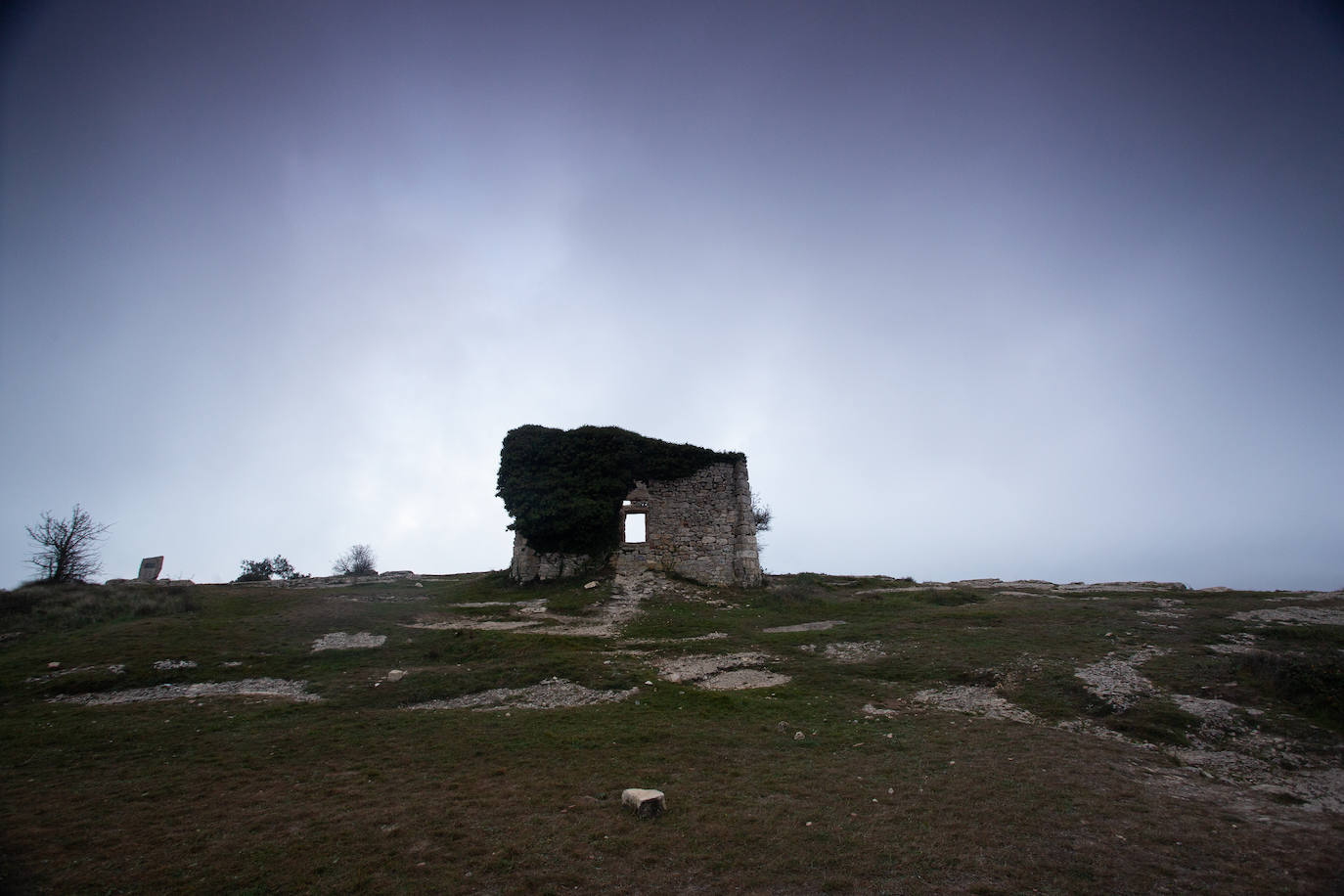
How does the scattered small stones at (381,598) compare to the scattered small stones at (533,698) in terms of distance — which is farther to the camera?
the scattered small stones at (381,598)

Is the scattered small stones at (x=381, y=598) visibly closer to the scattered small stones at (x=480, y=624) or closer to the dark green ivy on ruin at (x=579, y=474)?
the scattered small stones at (x=480, y=624)

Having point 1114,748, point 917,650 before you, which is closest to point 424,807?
point 1114,748

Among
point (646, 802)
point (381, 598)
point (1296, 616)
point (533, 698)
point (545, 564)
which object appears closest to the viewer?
point (646, 802)

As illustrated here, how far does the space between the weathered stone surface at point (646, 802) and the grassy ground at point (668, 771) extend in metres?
0.18

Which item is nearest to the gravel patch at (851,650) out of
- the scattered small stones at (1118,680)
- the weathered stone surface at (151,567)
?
the scattered small stones at (1118,680)

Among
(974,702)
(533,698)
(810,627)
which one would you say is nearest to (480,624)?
(533,698)

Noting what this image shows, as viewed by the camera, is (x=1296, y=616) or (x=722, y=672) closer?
(x=722, y=672)

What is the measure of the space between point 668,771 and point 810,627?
1213 cm

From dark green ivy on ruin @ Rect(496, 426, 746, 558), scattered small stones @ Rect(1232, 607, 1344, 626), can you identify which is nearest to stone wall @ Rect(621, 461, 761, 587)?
dark green ivy on ruin @ Rect(496, 426, 746, 558)

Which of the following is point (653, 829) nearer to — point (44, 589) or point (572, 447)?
point (572, 447)

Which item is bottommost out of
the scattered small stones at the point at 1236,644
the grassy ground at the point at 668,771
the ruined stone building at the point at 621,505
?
the grassy ground at the point at 668,771

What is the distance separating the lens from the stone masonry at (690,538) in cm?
2833

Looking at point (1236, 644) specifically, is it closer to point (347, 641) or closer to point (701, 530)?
point (701, 530)

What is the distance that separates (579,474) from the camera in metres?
28.8
